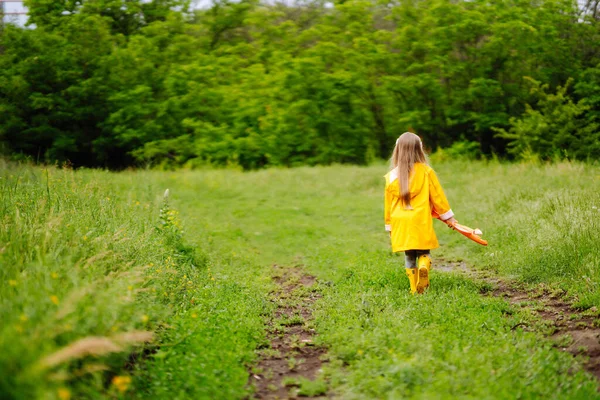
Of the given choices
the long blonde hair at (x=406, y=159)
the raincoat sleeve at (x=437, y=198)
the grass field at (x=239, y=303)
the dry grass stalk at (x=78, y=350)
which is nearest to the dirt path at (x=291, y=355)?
the grass field at (x=239, y=303)

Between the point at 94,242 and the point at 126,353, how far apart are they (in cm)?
193

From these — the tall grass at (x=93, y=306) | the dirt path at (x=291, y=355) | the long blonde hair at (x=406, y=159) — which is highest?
the long blonde hair at (x=406, y=159)

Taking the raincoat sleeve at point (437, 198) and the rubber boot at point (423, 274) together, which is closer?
the rubber boot at point (423, 274)

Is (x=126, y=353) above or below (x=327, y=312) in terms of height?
above

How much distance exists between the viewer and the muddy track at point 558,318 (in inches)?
191

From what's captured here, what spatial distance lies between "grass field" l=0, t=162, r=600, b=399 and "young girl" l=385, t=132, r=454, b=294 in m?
0.48

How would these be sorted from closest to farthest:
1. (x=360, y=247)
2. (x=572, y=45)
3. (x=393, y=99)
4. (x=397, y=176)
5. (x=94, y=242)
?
(x=94, y=242) → (x=397, y=176) → (x=360, y=247) → (x=572, y=45) → (x=393, y=99)

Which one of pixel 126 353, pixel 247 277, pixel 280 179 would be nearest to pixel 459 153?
pixel 280 179

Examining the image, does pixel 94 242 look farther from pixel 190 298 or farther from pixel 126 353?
pixel 126 353

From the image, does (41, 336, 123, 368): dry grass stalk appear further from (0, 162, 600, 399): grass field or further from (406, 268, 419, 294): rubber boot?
(406, 268, 419, 294): rubber boot

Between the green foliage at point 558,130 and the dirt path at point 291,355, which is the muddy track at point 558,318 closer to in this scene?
the dirt path at point 291,355

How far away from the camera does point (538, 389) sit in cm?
404

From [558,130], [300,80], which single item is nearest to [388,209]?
[558,130]

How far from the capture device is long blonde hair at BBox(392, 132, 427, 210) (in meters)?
6.93
